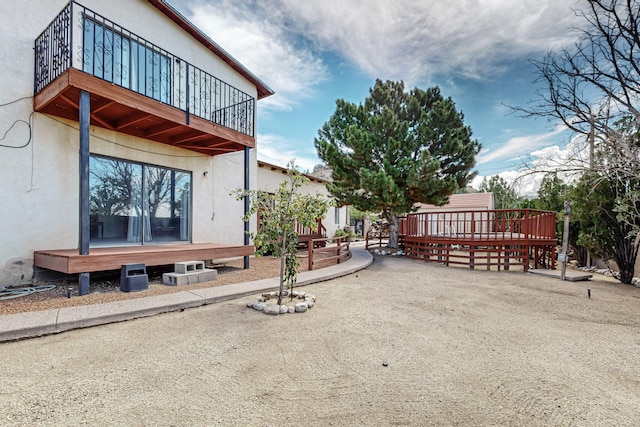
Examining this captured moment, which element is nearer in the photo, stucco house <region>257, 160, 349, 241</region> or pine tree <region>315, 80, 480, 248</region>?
pine tree <region>315, 80, 480, 248</region>

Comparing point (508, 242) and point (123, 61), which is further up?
point (123, 61)

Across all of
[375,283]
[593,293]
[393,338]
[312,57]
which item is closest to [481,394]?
[393,338]

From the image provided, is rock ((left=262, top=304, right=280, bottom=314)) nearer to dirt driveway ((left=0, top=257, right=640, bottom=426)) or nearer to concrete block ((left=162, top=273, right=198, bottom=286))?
dirt driveway ((left=0, top=257, right=640, bottom=426))

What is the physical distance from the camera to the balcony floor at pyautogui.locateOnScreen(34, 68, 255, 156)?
4.77 m

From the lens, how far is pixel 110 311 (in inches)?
156

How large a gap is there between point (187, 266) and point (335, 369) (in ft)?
14.6

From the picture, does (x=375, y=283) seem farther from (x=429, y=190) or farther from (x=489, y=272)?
(x=429, y=190)

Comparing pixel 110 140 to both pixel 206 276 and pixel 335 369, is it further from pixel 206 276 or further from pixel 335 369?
pixel 335 369

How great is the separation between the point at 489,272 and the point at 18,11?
12.0 m

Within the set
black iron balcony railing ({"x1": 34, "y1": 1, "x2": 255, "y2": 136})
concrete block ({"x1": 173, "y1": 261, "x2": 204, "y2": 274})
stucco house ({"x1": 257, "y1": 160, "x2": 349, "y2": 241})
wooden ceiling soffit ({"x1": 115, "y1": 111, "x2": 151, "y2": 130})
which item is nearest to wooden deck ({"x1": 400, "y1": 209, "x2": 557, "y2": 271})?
stucco house ({"x1": 257, "y1": 160, "x2": 349, "y2": 241})

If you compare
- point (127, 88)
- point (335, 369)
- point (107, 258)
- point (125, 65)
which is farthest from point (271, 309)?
point (125, 65)

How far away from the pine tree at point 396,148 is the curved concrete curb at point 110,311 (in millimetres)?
6255

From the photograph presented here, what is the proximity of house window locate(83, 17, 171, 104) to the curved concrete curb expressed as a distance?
4.36 m

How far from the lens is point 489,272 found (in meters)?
8.44
